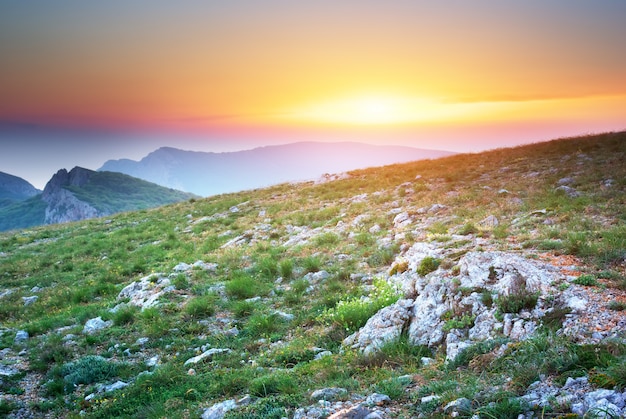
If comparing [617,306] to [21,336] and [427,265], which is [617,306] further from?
[21,336]

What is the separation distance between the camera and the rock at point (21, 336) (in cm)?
1104

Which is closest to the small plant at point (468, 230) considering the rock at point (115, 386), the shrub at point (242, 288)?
the shrub at point (242, 288)

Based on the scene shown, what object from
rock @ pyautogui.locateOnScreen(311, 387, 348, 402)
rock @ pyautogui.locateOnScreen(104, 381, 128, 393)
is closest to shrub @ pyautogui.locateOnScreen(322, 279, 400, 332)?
rock @ pyautogui.locateOnScreen(311, 387, 348, 402)

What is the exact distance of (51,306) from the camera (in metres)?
14.4

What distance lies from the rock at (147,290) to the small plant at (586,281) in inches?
462

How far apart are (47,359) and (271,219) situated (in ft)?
47.0

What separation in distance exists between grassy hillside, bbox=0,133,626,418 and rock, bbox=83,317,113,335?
7.8 inches

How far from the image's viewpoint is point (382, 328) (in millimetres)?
8625

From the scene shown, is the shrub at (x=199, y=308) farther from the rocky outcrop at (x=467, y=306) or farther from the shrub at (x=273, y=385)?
the rocky outcrop at (x=467, y=306)

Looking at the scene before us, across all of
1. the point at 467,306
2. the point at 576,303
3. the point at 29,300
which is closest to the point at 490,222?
the point at 467,306

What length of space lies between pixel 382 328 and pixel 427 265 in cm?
273

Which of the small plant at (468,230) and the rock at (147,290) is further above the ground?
the small plant at (468,230)

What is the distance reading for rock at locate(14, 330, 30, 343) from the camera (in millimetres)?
11039

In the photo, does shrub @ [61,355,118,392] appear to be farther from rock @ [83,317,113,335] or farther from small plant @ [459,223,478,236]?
small plant @ [459,223,478,236]
